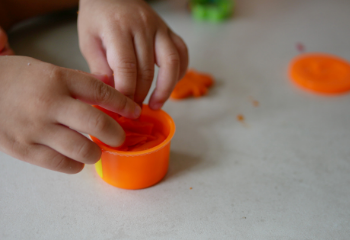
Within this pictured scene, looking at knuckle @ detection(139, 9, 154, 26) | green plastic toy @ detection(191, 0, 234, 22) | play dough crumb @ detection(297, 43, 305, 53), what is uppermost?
knuckle @ detection(139, 9, 154, 26)

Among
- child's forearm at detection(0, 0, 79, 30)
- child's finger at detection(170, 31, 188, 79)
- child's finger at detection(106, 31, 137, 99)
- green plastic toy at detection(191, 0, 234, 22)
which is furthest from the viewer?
green plastic toy at detection(191, 0, 234, 22)

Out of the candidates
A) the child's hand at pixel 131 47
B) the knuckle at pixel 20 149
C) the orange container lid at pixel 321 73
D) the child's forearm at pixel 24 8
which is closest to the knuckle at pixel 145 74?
the child's hand at pixel 131 47

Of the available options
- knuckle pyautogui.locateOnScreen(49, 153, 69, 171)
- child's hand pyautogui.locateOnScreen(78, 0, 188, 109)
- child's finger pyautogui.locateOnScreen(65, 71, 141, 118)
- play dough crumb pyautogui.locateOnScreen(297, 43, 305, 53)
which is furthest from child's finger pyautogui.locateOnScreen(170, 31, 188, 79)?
play dough crumb pyautogui.locateOnScreen(297, 43, 305, 53)

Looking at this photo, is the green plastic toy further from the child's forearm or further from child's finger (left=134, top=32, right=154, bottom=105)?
child's finger (left=134, top=32, right=154, bottom=105)

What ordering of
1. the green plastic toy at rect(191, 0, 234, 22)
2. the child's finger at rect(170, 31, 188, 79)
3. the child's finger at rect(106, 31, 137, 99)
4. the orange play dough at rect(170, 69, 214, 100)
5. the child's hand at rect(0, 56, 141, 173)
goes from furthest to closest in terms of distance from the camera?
1. the green plastic toy at rect(191, 0, 234, 22)
2. the orange play dough at rect(170, 69, 214, 100)
3. the child's finger at rect(170, 31, 188, 79)
4. the child's finger at rect(106, 31, 137, 99)
5. the child's hand at rect(0, 56, 141, 173)

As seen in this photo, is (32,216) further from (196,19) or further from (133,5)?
(196,19)

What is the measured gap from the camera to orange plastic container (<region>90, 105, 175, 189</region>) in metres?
0.48

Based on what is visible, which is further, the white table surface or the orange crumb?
the orange crumb

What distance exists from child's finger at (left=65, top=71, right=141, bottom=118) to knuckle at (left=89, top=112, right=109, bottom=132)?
0.10 ft

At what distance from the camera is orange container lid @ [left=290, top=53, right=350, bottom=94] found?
81 centimetres

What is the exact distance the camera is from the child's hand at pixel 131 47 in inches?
20.7

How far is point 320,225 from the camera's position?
19.3 inches

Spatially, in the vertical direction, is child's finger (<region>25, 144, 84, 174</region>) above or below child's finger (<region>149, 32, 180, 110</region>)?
below

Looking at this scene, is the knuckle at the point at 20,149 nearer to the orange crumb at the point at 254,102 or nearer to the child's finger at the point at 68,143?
the child's finger at the point at 68,143
